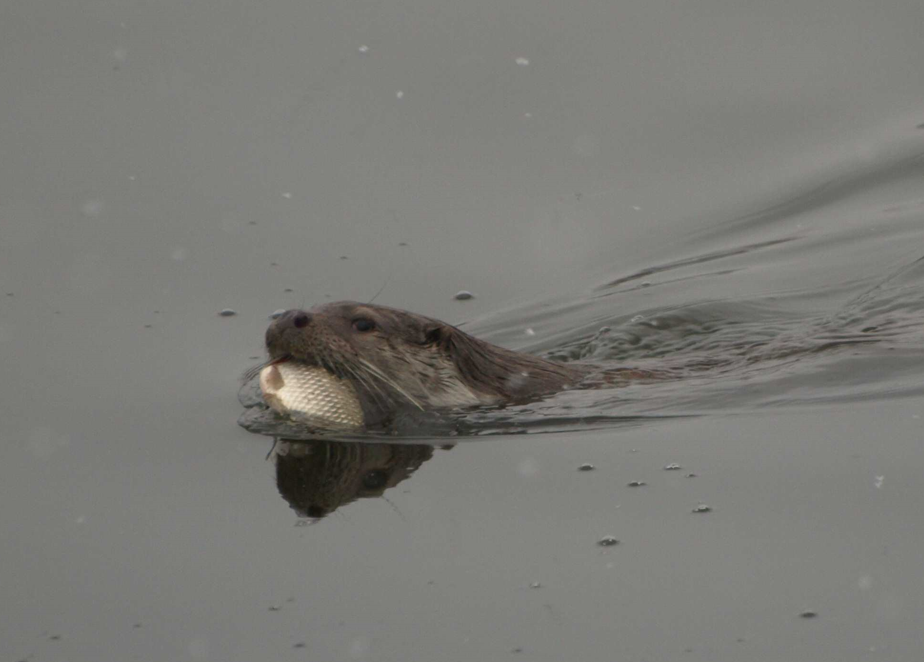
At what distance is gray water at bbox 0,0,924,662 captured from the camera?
505 centimetres

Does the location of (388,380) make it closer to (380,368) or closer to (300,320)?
(380,368)

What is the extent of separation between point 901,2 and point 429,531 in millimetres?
8230

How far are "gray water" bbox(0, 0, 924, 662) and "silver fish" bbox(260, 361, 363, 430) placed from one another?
0.17m

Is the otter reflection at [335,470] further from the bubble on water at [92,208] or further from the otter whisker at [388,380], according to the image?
the bubble on water at [92,208]

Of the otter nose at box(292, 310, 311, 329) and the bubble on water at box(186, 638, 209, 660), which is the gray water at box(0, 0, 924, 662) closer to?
the bubble on water at box(186, 638, 209, 660)

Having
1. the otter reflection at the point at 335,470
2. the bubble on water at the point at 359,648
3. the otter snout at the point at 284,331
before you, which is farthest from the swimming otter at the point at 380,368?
the bubble on water at the point at 359,648

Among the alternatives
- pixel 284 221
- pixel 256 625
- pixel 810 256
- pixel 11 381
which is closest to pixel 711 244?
pixel 810 256

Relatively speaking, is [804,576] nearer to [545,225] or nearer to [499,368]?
[499,368]

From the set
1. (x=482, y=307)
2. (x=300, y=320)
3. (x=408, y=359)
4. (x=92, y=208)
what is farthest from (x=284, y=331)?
(x=92, y=208)

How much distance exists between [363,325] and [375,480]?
86 cm

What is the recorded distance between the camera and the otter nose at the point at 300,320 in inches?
245

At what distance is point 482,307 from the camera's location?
8.76 m

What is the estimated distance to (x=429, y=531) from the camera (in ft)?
18.3

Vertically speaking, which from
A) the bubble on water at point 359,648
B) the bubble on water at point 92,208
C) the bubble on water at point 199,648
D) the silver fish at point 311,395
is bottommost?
the bubble on water at point 359,648
